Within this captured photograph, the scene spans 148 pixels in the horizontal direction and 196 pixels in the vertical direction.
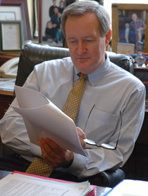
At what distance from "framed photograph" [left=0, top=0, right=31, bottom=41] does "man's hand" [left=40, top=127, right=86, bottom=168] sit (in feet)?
6.83

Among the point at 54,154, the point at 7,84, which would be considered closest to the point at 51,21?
the point at 7,84

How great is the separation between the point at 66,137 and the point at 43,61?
953mm

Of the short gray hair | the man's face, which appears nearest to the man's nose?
the man's face

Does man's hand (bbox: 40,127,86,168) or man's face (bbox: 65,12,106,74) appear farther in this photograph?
man's face (bbox: 65,12,106,74)

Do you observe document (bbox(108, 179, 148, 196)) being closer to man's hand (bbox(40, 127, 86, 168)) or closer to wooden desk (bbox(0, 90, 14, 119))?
man's hand (bbox(40, 127, 86, 168))

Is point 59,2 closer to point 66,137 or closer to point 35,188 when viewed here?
point 66,137

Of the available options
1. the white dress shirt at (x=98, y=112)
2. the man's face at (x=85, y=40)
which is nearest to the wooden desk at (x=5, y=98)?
the white dress shirt at (x=98, y=112)

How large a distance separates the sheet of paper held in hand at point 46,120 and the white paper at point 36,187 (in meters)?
0.18

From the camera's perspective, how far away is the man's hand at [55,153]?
142 cm

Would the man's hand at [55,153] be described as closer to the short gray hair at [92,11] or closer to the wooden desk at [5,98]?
the short gray hair at [92,11]

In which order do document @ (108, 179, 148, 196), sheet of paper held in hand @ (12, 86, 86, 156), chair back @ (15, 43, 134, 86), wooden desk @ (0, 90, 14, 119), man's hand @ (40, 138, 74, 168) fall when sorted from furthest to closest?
wooden desk @ (0, 90, 14, 119) < chair back @ (15, 43, 134, 86) < man's hand @ (40, 138, 74, 168) < sheet of paper held in hand @ (12, 86, 86, 156) < document @ (108, 179, 148, 196)

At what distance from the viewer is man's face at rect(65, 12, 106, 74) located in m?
1.69

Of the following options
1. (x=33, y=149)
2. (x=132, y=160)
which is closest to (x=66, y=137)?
(x=33, y=149)

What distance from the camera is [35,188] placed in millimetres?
1107
